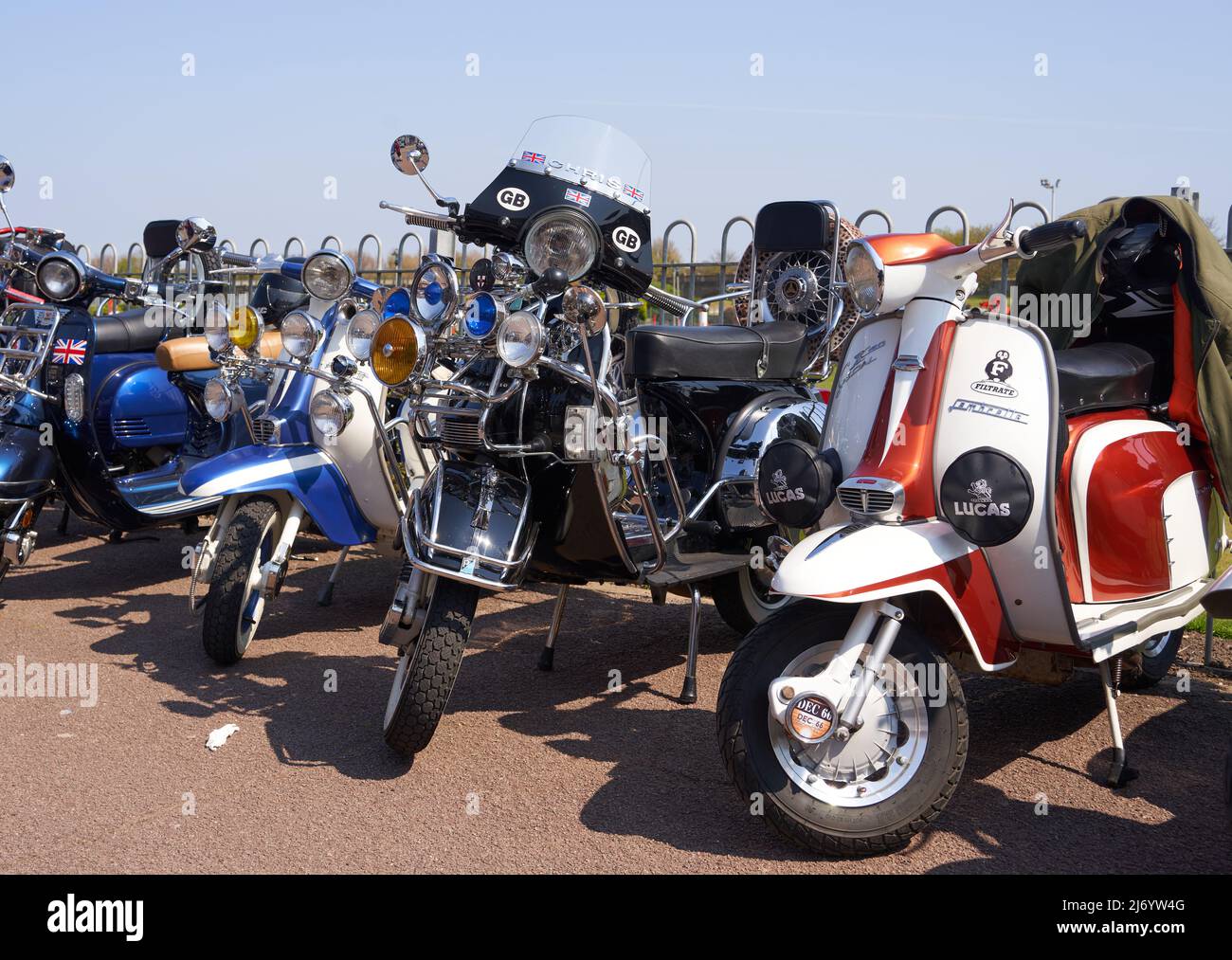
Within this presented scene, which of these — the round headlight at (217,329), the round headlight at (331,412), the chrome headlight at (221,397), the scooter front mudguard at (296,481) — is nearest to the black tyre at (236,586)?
the scooter front mudguard at (296,481)

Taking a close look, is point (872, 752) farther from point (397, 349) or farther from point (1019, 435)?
point (397, 349)

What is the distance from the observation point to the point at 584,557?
4078mm

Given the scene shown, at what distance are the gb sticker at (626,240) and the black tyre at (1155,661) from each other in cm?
233

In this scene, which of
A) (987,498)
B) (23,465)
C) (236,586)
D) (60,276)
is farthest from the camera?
(60,276)

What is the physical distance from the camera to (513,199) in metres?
4.23

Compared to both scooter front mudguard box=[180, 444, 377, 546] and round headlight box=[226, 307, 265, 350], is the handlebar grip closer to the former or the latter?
scooter front mudguard box=[180, 444, 377, 546]

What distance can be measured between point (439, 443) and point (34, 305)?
3470mm

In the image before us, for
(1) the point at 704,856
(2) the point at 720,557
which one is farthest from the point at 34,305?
(1) the point at 704,856

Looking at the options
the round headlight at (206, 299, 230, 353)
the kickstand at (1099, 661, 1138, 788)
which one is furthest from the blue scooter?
the kickstand at (1099, 661, 1138, 788)

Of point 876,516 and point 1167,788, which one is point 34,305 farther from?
point 1167,788

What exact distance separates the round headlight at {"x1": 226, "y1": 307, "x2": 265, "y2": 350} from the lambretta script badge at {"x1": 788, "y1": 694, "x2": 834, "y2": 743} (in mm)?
3241

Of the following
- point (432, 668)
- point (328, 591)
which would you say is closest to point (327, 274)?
point (328, 591)

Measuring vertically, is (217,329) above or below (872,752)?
above

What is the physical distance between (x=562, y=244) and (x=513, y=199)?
1.22 feet
